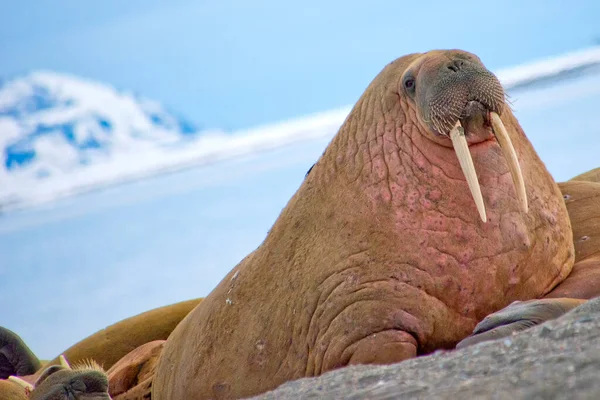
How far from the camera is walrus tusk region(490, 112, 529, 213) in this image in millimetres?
3820

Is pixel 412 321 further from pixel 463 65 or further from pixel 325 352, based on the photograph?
pixel 463 65

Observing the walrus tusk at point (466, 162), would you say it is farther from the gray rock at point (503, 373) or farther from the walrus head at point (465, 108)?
the gray rock at point (503, 373)

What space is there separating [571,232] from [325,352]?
132 cm

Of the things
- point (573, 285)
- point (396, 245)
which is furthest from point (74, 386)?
point (573, 285)

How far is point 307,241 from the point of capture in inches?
164

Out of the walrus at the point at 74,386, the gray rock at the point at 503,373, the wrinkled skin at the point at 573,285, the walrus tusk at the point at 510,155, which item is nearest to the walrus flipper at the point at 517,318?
the wrinkled skin at the point at 573,285

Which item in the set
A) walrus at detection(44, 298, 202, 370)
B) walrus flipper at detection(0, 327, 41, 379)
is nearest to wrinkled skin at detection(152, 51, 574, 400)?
walrus at detection(44, 298, 202, 370)

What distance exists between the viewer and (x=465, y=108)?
3.79 m

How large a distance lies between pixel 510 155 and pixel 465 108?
0.27 m

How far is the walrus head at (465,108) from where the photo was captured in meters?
3.79

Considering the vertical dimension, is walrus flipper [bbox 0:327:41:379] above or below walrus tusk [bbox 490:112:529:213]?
below

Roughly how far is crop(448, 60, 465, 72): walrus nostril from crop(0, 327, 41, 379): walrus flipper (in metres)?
4.42

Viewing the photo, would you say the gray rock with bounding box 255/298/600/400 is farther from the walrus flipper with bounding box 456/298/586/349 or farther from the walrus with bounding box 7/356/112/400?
the walrus with bounding box 7/356/112/400

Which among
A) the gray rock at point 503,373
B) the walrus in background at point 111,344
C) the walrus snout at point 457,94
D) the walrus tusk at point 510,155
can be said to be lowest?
the walrus in background at point 111,344
